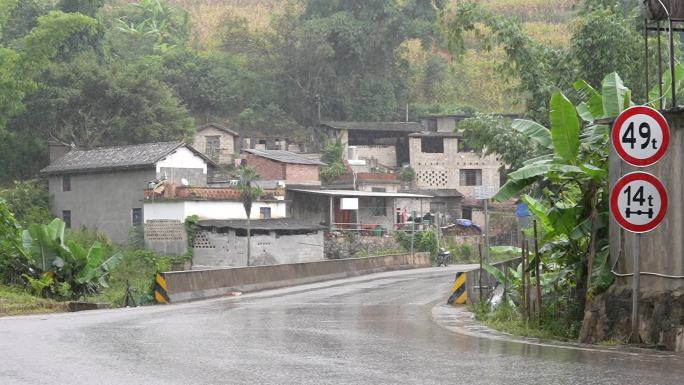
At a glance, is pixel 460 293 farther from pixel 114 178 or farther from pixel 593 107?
pixel 114 178

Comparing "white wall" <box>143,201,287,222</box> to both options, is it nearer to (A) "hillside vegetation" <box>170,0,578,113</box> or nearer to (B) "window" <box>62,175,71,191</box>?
(B) "window" <box>62,175,71,191</box>

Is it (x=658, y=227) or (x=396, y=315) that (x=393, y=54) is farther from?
(x=658, y=227)

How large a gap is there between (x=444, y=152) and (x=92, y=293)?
4744 cm

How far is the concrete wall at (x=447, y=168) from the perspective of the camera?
74.5 m

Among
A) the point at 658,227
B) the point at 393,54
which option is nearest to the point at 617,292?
the point at 658,227

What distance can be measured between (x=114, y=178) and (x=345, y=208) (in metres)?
13.7

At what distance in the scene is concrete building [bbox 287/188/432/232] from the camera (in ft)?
203

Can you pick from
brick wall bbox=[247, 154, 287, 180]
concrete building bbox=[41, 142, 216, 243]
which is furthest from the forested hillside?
brick wall bbox=[247, 154, 287, 180]

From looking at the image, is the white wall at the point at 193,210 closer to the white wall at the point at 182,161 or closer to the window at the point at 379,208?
the white wall at the point at 182,161

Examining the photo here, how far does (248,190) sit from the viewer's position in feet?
186

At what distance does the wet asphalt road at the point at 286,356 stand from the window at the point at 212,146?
54696 millimetres

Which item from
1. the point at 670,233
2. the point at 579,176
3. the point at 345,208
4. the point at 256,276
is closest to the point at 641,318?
the point at 670,233

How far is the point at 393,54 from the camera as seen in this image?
87.2 meters

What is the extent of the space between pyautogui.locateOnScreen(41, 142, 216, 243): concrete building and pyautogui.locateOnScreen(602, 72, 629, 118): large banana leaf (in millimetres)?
42415
